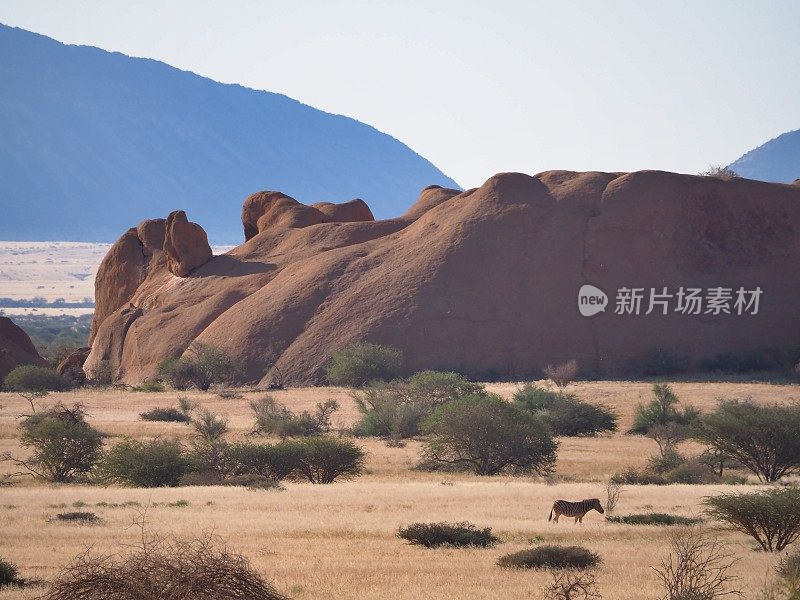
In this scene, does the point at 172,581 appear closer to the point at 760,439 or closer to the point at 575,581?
→ the point at 575,581

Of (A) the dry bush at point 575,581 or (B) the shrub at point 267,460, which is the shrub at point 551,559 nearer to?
(A) the dry bush at point 575,581

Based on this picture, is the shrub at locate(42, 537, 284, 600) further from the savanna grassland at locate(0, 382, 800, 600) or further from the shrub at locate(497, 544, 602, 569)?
the shrub at locate(497, 544, 602, 569)

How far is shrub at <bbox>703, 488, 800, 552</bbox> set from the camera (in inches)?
553

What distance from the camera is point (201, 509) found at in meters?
17.3

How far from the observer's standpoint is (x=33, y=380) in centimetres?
4909

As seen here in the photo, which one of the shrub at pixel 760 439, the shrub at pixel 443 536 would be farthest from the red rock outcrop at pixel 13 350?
the shrub at pixel 443 536

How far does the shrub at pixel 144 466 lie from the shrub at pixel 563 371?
24.2 m

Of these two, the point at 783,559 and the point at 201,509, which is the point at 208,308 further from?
the point at 783,559

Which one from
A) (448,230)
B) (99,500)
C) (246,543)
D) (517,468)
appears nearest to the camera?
(246,543)

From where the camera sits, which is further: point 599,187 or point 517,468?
point 599,187

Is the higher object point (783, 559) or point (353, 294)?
point (353, 294)

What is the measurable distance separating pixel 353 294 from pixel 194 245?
12698 mm

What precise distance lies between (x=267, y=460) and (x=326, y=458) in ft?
4.11

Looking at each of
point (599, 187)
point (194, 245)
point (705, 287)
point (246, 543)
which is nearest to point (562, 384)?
point (705, 287)
